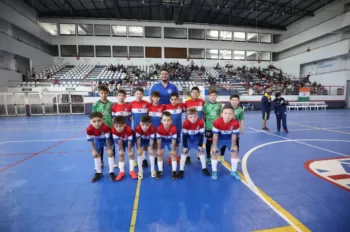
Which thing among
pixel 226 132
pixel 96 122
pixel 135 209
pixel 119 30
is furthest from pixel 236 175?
pixel 119 30

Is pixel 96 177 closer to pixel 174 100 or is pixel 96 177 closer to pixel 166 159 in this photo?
pixel 166 159

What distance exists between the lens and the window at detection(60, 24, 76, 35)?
26.6 metres

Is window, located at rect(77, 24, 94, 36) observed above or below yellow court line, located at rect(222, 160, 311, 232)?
above

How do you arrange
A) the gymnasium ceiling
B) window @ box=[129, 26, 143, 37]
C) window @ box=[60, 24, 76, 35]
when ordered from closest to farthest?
the gymnasium ceiling, window @ box=[60, 24, 76, 35], window @ box=[129, 26, 143, 37]

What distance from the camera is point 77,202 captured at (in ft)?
10.2

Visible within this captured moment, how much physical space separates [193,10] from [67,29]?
19.8m

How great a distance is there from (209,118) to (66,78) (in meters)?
23.0

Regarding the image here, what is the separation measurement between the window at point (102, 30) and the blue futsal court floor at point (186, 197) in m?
27.9

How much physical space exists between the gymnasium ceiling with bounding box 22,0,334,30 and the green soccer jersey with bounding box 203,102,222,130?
847 inches

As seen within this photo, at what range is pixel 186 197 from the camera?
3.21m

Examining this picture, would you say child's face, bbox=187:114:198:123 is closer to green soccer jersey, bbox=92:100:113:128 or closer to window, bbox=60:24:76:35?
green soccer jersey, bbox=92:100:113:128

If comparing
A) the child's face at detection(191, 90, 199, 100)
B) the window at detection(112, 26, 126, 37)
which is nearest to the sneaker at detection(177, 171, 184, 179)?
the child's face at detection(191, 90, 199, 100)

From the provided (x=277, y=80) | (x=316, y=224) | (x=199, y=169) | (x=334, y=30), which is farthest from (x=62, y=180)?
(x=334, y=30)

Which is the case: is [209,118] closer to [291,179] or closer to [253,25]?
[291,179]
